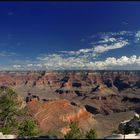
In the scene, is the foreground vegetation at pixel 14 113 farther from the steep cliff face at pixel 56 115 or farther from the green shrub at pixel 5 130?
the steep cliff face at pixel 56 115

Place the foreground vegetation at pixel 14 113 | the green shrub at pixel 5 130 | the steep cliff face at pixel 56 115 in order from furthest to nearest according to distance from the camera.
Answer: the steep cliff face at pixel 56 115 → the foreground vegetation at pixel 14 113 → the green shrub at pixel 5 130

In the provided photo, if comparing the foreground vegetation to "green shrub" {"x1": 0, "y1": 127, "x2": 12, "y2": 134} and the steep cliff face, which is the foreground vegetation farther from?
the steep cliff face

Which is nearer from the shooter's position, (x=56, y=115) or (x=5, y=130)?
(x=5, y=130)

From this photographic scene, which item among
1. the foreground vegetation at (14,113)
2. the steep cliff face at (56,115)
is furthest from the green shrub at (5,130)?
the steep cliff face at (56,115)

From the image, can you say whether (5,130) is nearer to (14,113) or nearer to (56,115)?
(14,113)

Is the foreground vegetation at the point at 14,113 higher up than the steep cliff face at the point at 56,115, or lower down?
higher up

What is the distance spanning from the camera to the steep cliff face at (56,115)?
143125 mm

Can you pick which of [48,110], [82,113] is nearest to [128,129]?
[48,110]

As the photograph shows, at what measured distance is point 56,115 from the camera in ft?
520

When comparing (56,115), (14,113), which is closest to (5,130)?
(14,113)

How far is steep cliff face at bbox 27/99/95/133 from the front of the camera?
14312 centimetres

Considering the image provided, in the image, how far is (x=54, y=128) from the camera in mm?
138375

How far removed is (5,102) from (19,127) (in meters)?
6.40

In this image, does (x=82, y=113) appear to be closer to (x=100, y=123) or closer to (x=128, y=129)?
(x=100, y=123)
